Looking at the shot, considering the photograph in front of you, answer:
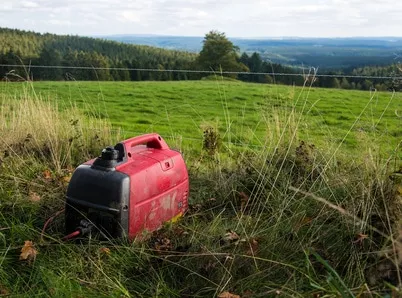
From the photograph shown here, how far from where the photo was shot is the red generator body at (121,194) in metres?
2.62

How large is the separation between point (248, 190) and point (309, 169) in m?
0.49

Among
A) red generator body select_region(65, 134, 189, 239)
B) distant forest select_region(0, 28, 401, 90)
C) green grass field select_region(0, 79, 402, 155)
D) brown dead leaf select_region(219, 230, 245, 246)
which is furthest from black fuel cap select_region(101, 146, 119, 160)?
green grass field select_region(0, 79, 402, 155)

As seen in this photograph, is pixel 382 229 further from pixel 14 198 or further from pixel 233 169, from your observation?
pixel 14 198

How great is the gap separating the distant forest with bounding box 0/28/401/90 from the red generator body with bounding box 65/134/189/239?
5.35 feet

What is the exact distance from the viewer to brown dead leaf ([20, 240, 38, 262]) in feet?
8.37

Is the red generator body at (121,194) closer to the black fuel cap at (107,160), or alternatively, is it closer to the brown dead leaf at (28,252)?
the black fuel cap at (107,160)

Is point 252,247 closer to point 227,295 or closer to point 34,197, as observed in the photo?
point 227,295

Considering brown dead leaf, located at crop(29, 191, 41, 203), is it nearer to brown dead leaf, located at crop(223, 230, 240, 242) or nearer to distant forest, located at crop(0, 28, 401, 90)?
brown dead leaf, located at crop(223, 230, 240, 242)

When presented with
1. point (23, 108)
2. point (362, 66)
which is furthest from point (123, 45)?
point (23, 108)

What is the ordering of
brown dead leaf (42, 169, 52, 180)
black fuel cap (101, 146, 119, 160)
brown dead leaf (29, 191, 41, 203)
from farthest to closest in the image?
brown dead leaf (42, 169, 52, 180) → brown dead leaf (29, 191, 41, 203) → black fuel cap (101, 146, 119, 160)

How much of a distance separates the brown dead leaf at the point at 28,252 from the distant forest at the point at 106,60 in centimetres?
239

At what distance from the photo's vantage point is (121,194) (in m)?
2.59

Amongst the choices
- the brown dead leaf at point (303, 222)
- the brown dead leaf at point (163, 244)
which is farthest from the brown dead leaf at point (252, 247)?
the brown dead leaf at point (163, 244)

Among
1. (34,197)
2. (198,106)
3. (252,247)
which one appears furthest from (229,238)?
(198,106)
